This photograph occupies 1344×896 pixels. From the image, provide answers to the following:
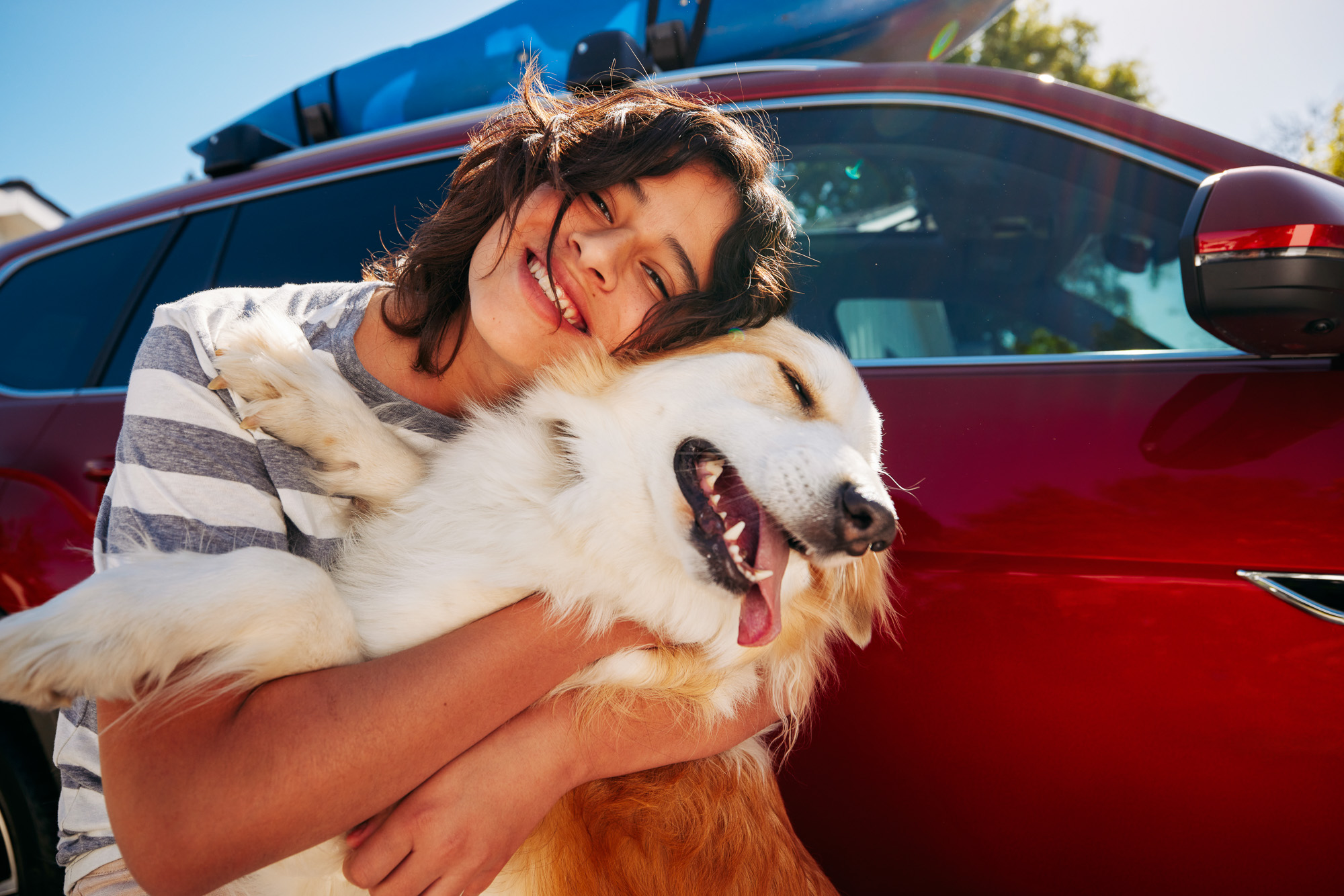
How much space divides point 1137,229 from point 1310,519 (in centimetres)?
77

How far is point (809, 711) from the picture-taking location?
70.4 inches

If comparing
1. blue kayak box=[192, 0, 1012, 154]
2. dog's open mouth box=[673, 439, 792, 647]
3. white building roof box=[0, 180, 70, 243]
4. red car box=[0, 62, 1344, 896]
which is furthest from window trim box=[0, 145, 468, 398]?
white building roof box=[0, 180, 70, 243]

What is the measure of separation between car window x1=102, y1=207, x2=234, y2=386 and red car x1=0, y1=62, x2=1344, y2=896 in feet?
1.83

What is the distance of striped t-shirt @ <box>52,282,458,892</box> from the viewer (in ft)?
4.71

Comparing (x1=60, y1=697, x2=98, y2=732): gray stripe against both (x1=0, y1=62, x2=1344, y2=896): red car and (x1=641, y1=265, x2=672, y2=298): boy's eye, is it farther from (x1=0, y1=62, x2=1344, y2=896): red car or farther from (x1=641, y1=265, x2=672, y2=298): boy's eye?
(x1=641, y1=265, x2=672, y2=298): boy's eye

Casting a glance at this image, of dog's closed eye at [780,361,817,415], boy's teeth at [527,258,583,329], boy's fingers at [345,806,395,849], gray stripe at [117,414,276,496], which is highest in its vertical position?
boy's teeth at [527,258,583,329]

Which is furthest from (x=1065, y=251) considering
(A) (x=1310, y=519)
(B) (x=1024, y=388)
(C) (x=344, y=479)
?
(C) (x=344, y=479)

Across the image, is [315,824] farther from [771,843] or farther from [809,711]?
[809,711]

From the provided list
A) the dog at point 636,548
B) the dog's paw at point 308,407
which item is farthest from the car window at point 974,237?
the dog's paw at point 308,407

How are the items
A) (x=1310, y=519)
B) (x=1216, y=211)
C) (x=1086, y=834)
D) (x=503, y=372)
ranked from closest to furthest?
(x=1216, y=211) < (x=1310, y=519) < (x=1086, y=834) < (x=503, y=372)

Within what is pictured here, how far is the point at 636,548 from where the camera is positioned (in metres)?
1.72

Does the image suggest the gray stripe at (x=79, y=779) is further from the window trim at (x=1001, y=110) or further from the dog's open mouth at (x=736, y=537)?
the window trim at (x=1001, y=110)

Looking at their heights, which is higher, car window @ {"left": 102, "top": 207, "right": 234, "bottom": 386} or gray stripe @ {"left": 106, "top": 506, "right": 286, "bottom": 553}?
car window @ {"left": 102, "top": 207, "right": 234, "bottom": 386}

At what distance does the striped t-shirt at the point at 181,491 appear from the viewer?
1.43 meters
